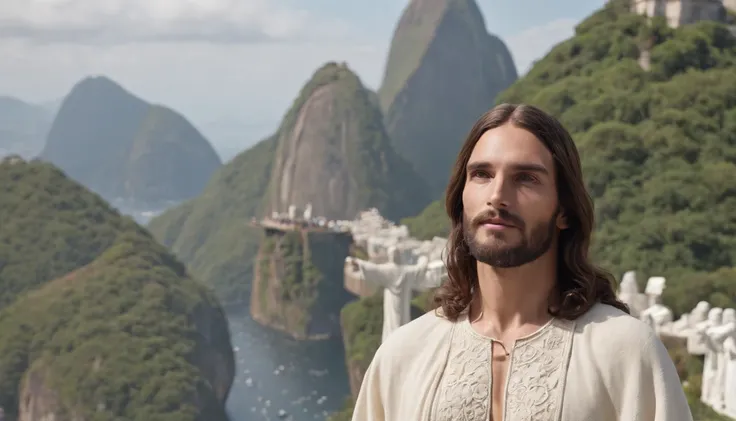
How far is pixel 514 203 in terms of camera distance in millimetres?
1733

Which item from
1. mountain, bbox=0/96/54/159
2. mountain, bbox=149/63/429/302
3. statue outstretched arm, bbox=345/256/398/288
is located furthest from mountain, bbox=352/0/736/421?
mountain, bbox=0/96/54/159

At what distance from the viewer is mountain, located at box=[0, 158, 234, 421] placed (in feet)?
80.7

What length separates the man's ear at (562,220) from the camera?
180 cm

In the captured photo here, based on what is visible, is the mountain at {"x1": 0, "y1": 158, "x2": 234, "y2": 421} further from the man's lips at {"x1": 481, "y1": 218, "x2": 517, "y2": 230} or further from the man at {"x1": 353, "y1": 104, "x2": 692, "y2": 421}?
the man's lips at {"x1": 481, "y1": 218, "x2": 517, "y2": 230}

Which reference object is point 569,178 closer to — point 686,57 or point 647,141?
point 647,141

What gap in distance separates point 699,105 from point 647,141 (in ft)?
6.04

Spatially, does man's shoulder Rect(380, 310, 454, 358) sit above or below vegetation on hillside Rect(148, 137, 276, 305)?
above

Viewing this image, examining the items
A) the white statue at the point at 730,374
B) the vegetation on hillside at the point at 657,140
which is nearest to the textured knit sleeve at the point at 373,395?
the white statue at the point at 730,374

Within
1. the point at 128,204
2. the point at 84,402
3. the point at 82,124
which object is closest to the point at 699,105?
the point at 84,402

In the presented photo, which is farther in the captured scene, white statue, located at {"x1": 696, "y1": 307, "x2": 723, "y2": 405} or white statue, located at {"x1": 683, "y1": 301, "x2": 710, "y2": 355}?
white statue, located at {"x1": 683, "y1": 301, "x2": 710, "y2": 355}

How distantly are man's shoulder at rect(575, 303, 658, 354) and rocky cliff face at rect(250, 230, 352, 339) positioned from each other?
1573 inches

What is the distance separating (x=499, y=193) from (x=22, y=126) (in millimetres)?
130945

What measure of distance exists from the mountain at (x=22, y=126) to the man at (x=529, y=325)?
111m

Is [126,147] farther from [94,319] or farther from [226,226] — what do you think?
[94,319]
